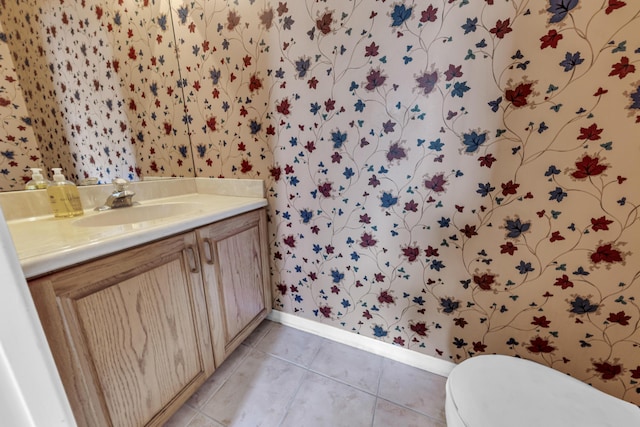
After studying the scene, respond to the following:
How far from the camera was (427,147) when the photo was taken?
37.7 inches

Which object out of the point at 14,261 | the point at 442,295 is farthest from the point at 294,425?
the point at 14,261

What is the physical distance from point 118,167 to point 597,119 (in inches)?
75.8

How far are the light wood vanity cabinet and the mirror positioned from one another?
0.63m

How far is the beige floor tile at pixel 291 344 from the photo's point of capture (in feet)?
4.16

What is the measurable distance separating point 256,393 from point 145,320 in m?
0.63

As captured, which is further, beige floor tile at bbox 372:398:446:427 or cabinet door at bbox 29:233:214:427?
beige floor tile at bbox 372:398:446:427

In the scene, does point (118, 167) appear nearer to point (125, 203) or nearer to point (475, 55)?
point (125, 203)

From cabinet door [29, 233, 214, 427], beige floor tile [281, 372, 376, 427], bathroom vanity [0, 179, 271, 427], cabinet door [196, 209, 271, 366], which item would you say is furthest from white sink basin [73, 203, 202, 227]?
beige floor tile [281, 372, 376, 427]

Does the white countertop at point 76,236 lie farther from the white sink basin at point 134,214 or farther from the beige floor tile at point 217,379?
the beige floor tile at point 217,379

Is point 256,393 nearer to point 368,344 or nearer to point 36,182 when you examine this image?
point 368,344

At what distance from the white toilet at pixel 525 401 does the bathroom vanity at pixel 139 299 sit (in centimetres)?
93

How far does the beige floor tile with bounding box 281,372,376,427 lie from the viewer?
0.96m

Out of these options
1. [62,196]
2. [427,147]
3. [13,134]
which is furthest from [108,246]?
[427,147]

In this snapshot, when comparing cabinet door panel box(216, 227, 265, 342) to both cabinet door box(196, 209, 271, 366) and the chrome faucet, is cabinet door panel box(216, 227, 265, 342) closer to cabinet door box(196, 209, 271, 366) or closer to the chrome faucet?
cabinet door box(196, 209, 271, 366)
